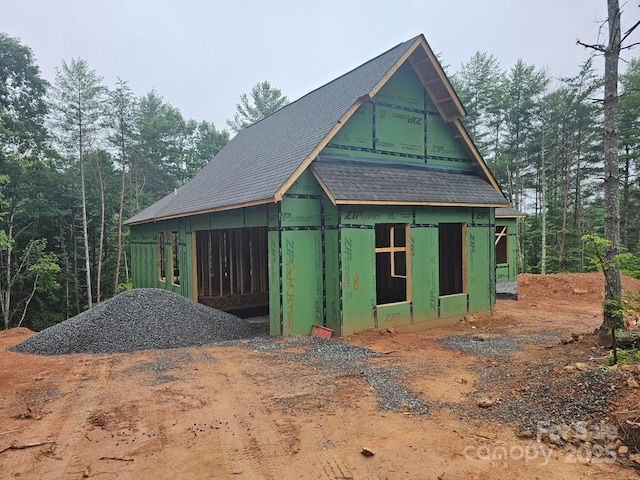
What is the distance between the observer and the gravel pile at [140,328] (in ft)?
25.5

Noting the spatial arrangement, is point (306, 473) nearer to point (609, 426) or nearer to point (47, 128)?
point (609, 426)

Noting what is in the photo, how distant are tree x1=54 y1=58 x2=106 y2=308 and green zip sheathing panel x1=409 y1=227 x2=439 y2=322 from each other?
20.3 meters

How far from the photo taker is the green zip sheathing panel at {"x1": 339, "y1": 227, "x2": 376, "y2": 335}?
837cm

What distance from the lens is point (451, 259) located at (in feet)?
39.0

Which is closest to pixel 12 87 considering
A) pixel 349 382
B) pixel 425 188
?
pixel 425 188

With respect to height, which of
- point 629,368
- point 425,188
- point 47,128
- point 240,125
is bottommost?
point 629,368

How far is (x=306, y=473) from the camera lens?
3189 millimetres

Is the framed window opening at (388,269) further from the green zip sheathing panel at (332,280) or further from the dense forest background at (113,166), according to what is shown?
the dense forest background at (113,166)

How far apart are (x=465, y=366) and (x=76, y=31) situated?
32.9 metres

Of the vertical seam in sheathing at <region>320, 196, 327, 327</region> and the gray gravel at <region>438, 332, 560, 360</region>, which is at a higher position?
the vertical seam in sheathing at <region>320, 196, 327, 327</region>

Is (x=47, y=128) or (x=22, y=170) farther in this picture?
(x=47, y=128)

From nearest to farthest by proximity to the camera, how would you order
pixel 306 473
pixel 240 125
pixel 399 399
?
1. pixel 306 473
2. pixel 399 399
3. pixel 240 125

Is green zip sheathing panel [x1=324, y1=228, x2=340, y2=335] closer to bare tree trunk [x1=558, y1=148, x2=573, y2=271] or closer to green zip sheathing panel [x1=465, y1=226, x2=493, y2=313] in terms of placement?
green zip sheathing panel [x1=465, y1=226, x2=493, y2=313]

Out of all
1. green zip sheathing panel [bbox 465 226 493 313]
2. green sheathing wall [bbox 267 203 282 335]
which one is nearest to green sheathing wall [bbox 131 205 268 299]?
green sheathing wall [bbox 267 203 282 335]
